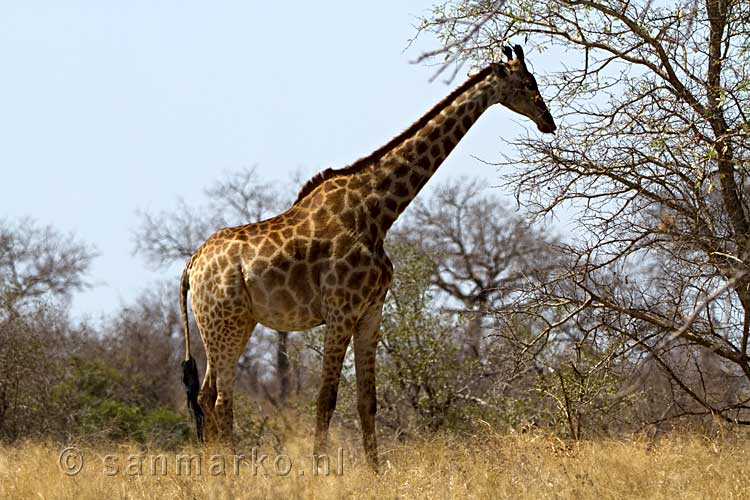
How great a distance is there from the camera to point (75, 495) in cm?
624

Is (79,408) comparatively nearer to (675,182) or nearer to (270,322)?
(270,322)

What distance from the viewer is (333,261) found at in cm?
771

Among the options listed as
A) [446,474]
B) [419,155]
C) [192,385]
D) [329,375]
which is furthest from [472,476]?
[192,385]

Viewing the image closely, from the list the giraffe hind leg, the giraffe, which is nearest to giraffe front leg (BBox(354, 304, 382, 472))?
the giraffe

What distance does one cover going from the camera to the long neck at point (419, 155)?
7.96 metres

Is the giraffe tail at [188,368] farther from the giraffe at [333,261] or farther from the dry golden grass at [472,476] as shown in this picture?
the dry golden grass at [472,476]

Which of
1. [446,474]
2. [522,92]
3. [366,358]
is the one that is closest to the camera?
[446,474]

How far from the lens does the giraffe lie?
7703 millimetres

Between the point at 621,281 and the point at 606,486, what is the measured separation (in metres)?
2.43

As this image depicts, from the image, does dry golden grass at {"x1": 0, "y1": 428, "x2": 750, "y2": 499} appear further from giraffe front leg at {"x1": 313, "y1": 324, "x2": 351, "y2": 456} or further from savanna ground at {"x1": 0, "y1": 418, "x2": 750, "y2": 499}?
giraffe front leg at {"x1": 313, "y1": 324, "x2": 351, "y2": 456}

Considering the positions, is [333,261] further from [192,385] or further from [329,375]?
[192,385]

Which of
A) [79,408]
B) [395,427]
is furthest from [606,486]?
[79,408]

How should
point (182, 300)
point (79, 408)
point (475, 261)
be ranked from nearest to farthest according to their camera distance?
point (182, 300) < point (79, 408) < point (475, 261)

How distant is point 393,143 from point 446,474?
265 centimetres
